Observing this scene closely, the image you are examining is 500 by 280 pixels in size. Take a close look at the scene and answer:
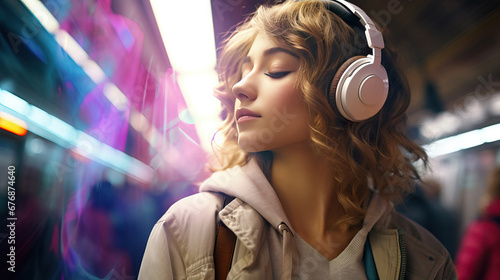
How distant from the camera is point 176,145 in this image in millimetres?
710

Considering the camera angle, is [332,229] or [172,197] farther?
[332,229]

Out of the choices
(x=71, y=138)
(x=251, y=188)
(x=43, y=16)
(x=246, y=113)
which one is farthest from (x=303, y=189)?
(x=43, y=16)

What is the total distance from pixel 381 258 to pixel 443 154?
614 millimetres

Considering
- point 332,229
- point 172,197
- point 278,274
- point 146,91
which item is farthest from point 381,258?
point 146,91

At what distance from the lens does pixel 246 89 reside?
2.29 feet

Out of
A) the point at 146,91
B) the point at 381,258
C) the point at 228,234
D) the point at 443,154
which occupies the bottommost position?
the point at 381,258

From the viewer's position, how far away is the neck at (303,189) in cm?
82

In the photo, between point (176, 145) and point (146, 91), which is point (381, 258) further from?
point (146, 91)

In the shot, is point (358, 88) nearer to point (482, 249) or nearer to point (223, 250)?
point (223, 250)

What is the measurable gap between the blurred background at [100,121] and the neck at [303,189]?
211 millimetres

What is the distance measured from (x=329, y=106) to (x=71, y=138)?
1.89 feet

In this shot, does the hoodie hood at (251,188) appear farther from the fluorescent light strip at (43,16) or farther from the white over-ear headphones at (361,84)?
the fluorescent light strip at (43,16)

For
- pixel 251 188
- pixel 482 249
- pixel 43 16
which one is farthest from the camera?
pixel 482 249

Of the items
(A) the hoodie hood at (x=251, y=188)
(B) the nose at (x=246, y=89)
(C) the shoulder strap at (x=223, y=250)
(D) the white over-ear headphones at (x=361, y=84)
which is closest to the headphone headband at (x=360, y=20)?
(D) the white over-ear headphones at (x=361, y=84)
